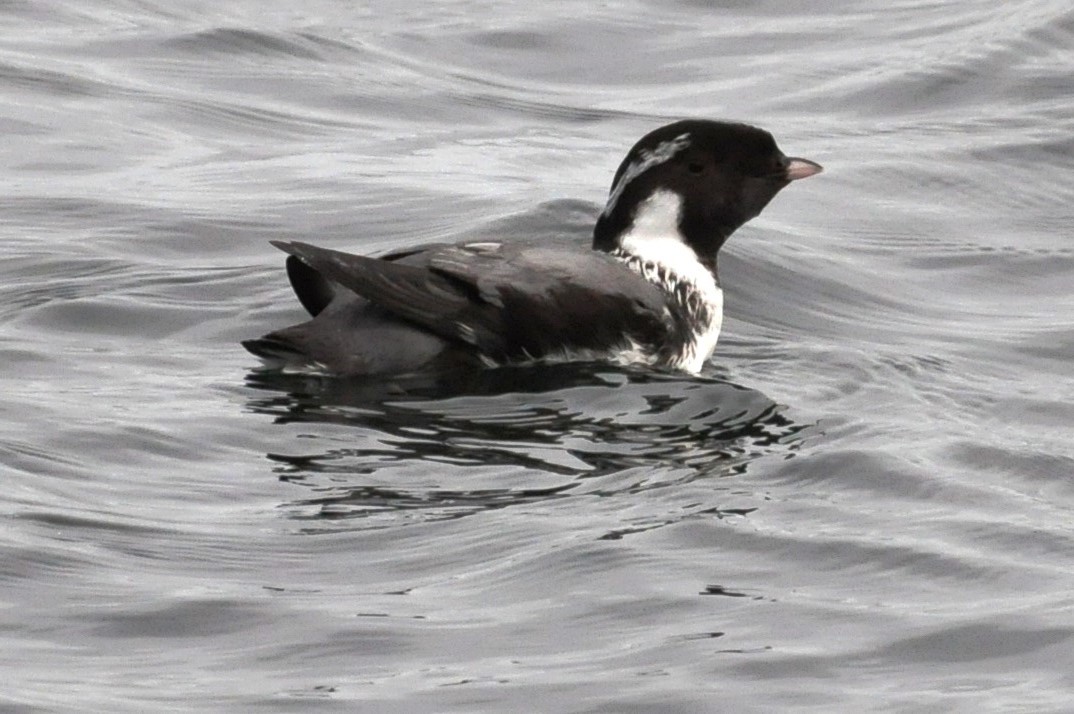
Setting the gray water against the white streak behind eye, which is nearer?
the gray water

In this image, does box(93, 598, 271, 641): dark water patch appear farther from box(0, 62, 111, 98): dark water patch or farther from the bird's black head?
box(0, 62, 111, 98): dark water patch

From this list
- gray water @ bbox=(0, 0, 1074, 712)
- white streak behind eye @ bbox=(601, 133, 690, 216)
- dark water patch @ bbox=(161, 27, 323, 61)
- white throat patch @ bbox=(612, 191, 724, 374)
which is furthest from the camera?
dark water patch @ bbox=(161, 27, 323, 61)

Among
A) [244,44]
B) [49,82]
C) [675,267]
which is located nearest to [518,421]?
[675,267]

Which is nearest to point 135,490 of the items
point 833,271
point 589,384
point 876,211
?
point 589,384

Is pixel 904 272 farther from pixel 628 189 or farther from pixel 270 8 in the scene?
pixel 270 8

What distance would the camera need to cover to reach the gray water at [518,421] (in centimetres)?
616

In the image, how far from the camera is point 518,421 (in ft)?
27.0

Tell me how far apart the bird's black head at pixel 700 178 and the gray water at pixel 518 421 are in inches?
21.5

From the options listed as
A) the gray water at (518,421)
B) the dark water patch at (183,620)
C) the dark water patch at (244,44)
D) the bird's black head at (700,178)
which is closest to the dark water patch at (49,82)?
the gray water at (518,421)

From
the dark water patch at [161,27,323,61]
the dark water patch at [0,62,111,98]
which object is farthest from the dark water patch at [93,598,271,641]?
the dark water patch at [161,27,323,61]

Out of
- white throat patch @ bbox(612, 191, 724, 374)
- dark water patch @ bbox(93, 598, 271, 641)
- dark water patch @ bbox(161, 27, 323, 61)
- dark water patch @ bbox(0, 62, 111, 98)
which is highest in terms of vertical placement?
dark water patch @ bbox(161, 27, 323, 61)

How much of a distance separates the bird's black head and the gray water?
1.79ft

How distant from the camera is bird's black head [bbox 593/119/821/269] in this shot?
9445 millimetres

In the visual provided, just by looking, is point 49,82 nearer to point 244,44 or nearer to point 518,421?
point 244,44
